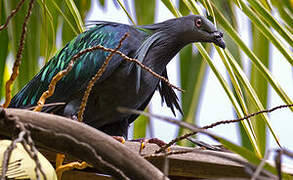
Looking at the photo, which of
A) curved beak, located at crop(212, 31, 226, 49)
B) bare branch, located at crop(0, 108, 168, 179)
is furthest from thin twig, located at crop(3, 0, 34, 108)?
curved beak, located at crop(212, 31, 226, 49)

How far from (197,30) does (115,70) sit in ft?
0.72

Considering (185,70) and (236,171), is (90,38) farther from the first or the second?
(185,70)

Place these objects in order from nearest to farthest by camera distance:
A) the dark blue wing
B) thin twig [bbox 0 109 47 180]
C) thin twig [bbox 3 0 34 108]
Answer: thin twig [bbox 0 109 47 180] < thin twig [bbox 3 0 34 108] < the dark blue wing

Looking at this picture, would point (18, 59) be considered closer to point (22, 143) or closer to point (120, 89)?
point (22, 143)

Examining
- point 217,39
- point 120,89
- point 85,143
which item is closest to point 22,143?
point 85,143

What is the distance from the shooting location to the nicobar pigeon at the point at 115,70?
111 centimetres

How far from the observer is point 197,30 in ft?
3.94

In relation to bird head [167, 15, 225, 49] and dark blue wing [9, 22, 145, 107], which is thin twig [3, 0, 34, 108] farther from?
bird head [167, 15, 225, 49]

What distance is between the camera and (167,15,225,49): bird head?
1188 millimetres

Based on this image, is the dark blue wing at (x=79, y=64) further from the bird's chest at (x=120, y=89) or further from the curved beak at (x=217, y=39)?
the curved beak at (x=217, y=39)

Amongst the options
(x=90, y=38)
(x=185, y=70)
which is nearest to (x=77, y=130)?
(x=90, y=38)

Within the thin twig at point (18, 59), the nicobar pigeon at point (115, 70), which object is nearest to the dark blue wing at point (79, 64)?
the nicobar pigeon at point (115, 70)

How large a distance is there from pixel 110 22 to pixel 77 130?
2.60ft

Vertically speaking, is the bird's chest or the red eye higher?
the red eye
